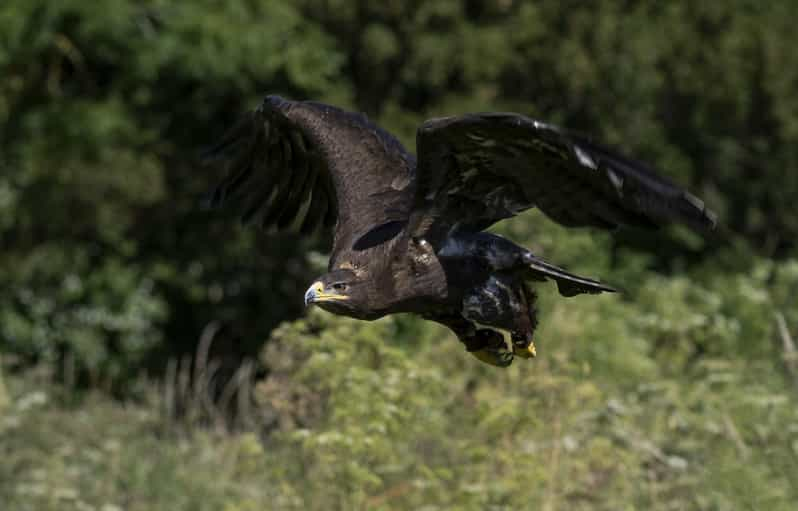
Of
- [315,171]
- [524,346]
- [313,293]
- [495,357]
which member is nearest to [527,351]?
[524,346]

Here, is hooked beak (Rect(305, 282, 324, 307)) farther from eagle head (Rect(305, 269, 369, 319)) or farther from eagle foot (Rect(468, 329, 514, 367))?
eagle foot (Rect(468, 329, 514, 367))

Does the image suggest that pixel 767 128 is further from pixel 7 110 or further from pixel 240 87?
pixel 7 110

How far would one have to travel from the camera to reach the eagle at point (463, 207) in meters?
5.67

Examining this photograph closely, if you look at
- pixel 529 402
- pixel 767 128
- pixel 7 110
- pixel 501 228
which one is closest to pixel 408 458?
pixel 529 402

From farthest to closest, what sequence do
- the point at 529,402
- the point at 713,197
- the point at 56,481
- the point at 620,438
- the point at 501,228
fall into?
1. the point at 713,197
2. the point at 501,228
3. the point at 56,481
4. the point at 620,438
5. the point at 529,402

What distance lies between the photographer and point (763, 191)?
60.1 feet

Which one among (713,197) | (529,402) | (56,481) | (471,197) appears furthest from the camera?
(713,197)

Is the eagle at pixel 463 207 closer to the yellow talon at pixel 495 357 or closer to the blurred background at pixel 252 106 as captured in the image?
the yellow talon at pixel 495 357

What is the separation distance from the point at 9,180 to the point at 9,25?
7.60 ft

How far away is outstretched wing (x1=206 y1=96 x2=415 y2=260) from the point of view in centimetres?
686

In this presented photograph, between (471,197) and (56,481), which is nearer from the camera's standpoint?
(471,197)

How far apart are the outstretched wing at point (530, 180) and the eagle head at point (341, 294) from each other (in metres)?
0.35

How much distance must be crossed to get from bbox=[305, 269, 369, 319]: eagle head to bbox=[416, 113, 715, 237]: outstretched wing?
351mm

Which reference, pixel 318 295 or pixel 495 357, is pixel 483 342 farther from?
pixel 318 295
